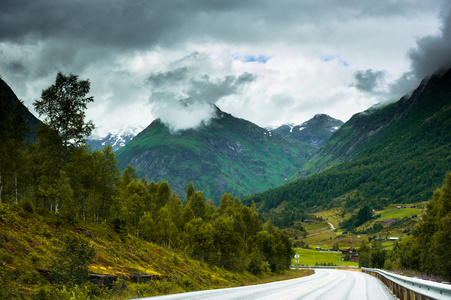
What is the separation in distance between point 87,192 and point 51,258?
40.0 meters

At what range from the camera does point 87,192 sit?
57.2 metres

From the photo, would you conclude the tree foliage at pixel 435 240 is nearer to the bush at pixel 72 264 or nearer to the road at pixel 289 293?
the road at pixel 289 293

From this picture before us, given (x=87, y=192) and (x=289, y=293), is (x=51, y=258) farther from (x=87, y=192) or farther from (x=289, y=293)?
(x=87, y=192)

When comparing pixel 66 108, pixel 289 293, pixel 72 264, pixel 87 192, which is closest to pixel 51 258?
pixel 72 264

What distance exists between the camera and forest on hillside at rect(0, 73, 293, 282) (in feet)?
140

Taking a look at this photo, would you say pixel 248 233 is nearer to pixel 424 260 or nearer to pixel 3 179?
pixel 424 260

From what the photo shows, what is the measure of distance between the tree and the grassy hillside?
13071mm

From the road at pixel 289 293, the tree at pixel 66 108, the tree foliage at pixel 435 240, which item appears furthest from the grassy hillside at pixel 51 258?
the tree foliage at pixel 435 240

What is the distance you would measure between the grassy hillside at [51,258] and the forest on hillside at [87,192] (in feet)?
8.58

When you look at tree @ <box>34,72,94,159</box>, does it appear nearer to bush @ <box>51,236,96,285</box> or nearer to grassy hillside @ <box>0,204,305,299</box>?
grassy hillside @ <box>0,204,305,299</box>

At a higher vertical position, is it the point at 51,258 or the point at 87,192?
the point at 87,192

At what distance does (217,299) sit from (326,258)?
19243 centimetres

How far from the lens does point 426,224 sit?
211 ft

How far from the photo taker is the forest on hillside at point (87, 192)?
4262 cm
